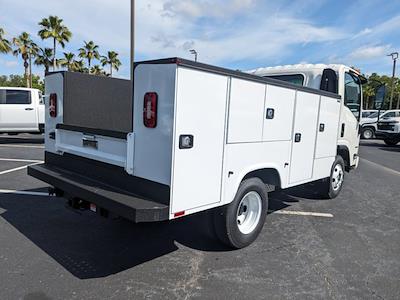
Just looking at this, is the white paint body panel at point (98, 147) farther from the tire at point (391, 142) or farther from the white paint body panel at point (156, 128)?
the tire at point (391, 142)

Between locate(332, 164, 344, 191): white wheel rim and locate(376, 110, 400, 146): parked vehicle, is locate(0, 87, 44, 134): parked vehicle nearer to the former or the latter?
locate(332, 164, 344, 191): white wheel rim

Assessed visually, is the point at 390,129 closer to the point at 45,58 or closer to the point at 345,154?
the point at 345,154

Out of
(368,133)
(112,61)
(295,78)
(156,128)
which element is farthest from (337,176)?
(112,61)

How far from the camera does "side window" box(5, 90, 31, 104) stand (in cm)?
1276

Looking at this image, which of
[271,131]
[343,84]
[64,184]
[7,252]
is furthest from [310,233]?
[7,252]

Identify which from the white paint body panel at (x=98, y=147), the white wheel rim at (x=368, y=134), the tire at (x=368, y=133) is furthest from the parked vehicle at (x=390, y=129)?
the white paint body panel at (x=98, y=147)

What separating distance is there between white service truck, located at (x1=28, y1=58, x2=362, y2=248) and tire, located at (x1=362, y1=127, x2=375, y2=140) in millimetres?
19475

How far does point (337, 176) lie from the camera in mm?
6434

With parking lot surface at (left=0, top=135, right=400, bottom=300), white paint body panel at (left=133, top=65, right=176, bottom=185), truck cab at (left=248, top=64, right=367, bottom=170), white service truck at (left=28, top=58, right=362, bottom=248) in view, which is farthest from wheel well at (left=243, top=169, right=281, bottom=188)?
truck cab at (left=248, top=64, right=367, bottom=170)

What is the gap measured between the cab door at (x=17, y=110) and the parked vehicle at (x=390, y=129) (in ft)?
56.0

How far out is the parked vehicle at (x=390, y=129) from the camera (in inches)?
711

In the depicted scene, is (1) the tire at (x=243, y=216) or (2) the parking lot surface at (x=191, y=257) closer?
(2) the parking lot surface at (x=191, y=257)

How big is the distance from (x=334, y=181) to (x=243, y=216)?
2.89 metres

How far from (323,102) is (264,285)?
3000 mm
